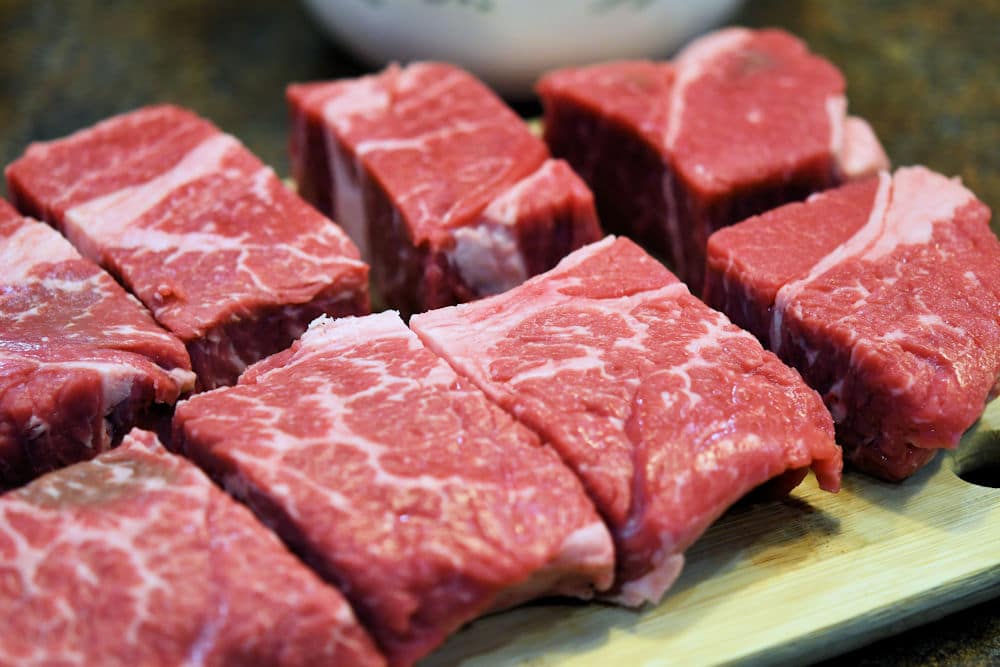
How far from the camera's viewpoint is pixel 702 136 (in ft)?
14.4

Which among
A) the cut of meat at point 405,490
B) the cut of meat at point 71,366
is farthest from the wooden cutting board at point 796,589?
the cut of meat at point 71,366

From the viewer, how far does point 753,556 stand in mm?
3230

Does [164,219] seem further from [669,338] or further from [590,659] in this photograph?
[590,659]

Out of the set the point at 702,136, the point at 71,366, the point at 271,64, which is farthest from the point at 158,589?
the point at 271,64

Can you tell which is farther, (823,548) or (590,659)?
(823,548)

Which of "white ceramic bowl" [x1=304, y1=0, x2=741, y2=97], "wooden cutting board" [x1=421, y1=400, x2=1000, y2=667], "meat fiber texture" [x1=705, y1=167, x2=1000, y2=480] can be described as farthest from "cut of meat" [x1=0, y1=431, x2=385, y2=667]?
"white ceramic bowl" [x1=304, y1=0, x2=741, y2=97]

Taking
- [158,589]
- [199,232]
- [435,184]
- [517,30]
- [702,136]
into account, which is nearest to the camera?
[158,589]

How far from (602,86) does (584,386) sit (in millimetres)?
1941

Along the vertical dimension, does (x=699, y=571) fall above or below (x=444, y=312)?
below

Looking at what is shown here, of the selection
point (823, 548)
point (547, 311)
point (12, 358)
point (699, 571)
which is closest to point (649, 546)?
point (699, 571)

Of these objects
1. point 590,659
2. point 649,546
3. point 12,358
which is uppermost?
point 12,358

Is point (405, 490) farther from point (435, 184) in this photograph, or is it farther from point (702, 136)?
point (702, 136)

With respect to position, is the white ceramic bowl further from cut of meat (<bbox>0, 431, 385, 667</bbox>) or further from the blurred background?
cut of meat (<bbox>0, 431, 385, 667</bbox>)

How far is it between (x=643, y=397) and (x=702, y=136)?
1.63m
